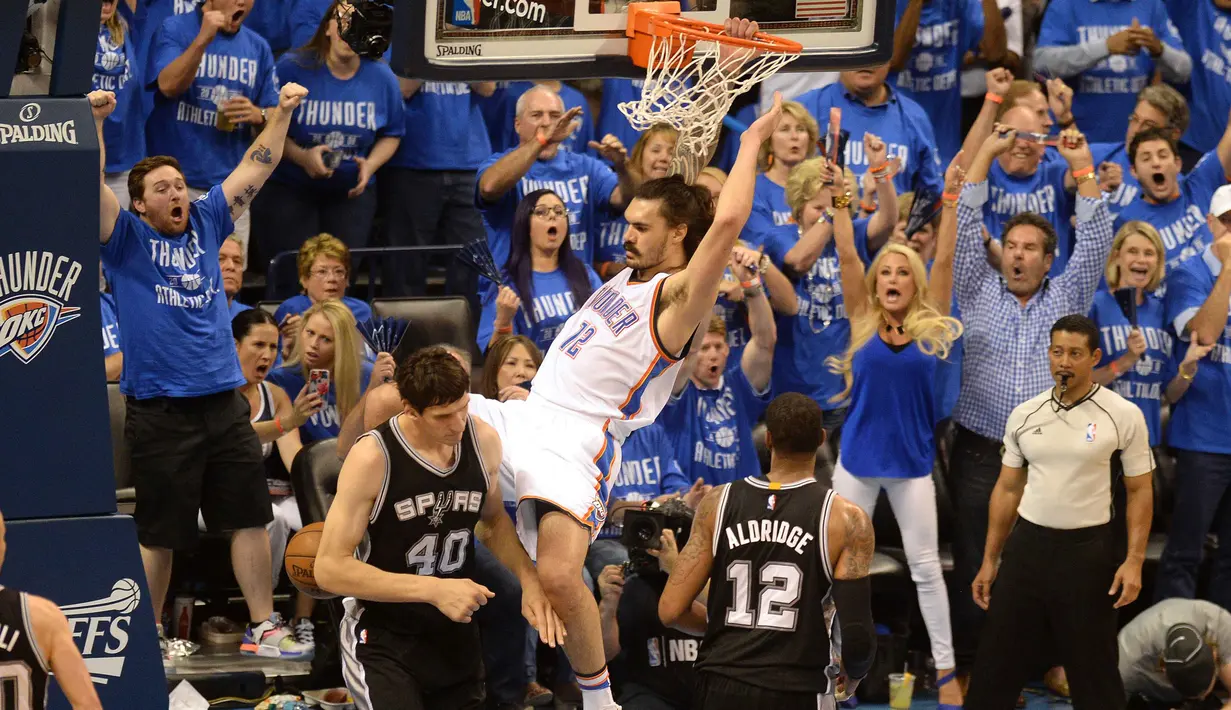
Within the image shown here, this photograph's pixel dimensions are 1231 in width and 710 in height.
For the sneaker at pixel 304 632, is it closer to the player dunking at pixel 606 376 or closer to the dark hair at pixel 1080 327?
the player dunking at pixel 606 376

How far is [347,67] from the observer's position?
10117mm

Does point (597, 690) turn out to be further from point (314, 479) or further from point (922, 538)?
point (922, 538)

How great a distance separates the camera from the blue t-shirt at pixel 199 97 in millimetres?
9664

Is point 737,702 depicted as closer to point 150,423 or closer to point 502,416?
point 502,416

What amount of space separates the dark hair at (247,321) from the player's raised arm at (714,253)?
10.1 ft

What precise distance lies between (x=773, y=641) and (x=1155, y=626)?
9.84 feet

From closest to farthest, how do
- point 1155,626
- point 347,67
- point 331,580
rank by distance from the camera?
point 331,580 < point 1155,626 < point 347,67

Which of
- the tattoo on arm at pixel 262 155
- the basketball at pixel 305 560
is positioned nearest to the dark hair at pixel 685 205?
the basketball at pixel 305 560

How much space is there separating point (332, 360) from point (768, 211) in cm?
282

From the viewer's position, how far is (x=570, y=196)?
9719 mm

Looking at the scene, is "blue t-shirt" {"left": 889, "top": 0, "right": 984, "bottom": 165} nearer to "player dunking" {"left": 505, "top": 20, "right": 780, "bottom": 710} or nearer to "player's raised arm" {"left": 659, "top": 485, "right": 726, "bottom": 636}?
"player dunking" {"left": 505, "top": 20, "right": 780, "bottom": 710}

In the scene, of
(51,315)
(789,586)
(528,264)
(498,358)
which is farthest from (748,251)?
(51,315)

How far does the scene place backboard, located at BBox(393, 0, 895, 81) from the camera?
6441mm

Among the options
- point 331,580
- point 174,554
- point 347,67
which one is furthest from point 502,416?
point 347,67
